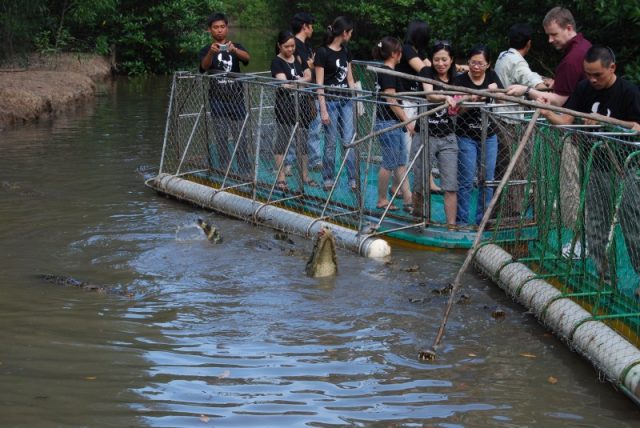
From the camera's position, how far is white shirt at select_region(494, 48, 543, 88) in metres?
9.59

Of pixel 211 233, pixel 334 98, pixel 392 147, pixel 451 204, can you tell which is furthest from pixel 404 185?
pixel 211 233

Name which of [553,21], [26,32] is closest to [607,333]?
[553,21]

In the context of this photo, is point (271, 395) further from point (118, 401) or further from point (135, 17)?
point (135, 17)

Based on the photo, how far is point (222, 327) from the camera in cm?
724

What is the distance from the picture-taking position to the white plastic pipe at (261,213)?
30.1ft

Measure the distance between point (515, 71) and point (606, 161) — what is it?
10.1ft

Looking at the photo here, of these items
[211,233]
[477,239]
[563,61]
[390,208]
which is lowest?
[211,233]

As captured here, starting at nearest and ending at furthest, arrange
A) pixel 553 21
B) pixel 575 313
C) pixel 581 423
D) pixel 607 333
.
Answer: pixel 581 423
pixel 607 333
pixel 575 313
pixel 553 21

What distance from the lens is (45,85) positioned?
20.7 metres

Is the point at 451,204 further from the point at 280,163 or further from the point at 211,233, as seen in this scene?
the point at 211,233

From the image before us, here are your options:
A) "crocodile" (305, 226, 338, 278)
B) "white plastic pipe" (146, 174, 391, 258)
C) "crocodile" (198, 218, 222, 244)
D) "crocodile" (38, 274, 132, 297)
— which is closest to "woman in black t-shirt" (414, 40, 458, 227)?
"white plastic pipe" (146, 174, 391, 258)

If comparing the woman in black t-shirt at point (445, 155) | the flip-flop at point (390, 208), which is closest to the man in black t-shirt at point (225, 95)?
the flip-flop at point (390, 208)

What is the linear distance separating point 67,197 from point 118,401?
6404mm

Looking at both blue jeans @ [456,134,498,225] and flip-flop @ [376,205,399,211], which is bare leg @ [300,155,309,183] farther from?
blue jeans @ [456,134,498,225]
